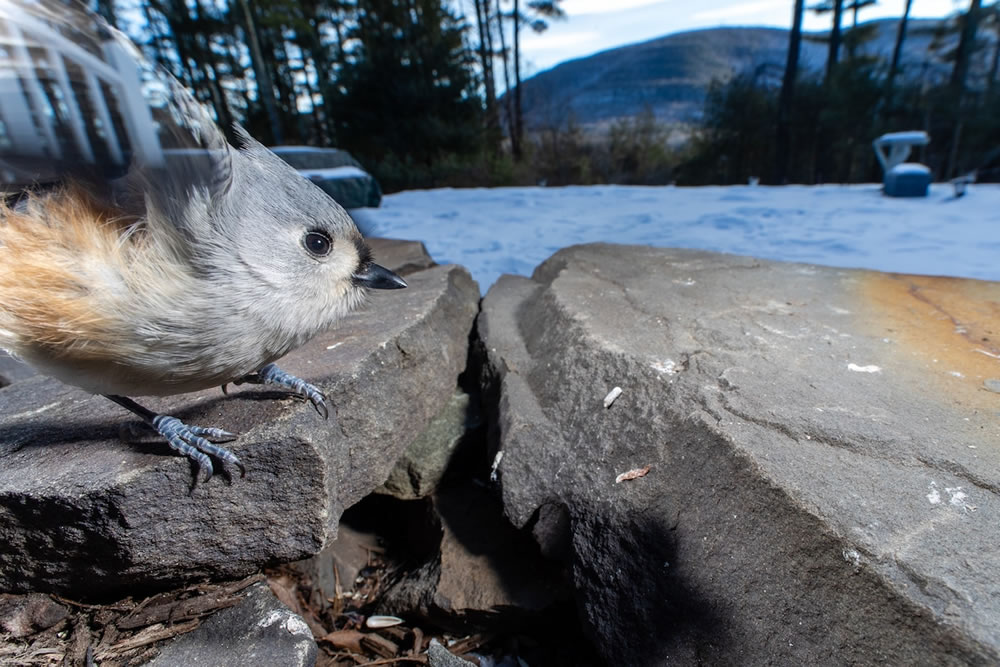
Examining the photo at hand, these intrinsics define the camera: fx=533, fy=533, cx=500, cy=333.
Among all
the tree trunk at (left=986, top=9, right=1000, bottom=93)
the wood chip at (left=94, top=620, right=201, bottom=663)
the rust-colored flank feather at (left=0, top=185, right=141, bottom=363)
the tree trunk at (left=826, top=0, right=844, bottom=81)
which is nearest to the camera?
the rust-colored flank feather at (left=0, top=185, right=141, bottom=363)

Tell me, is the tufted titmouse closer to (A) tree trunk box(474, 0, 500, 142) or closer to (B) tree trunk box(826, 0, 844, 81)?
(B) tree trunk box(826, 0, 844, 81)

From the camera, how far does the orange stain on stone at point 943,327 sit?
142 cm

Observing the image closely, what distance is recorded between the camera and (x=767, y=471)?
3.59 ft

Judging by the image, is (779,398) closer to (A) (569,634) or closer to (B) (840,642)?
(B) (840,642)

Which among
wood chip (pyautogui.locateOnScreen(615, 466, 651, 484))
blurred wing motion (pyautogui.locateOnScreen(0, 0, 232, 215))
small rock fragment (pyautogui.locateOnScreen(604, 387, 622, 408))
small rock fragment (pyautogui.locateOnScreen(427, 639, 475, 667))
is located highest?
blurred wing motion (pyautogui.locateOnScreen(0, 0, 232, 215))

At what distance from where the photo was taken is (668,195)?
4895mm

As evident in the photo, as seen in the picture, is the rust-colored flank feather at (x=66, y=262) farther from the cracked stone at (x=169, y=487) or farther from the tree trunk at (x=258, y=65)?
the tree trunk at (x=258, y=65)

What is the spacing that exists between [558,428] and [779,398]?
59 cm

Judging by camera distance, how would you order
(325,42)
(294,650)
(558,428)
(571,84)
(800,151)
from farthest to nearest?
1. (571,84)
2. (325,42)
3. (800,151)
4. (558,428)
5. (294,650)

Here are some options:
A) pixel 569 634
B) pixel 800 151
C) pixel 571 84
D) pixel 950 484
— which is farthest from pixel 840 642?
pixel 571 84

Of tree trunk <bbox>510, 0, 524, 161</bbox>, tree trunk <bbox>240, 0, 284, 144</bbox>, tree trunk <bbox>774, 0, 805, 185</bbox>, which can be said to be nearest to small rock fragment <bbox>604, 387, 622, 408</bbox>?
tree trunk <bbox>240, 0, 284, 144</bbox>

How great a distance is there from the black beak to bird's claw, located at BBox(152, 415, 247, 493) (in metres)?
0.48

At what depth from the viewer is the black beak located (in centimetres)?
108

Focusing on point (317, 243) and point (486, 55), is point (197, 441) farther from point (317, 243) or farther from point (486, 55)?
point (486, 55)
